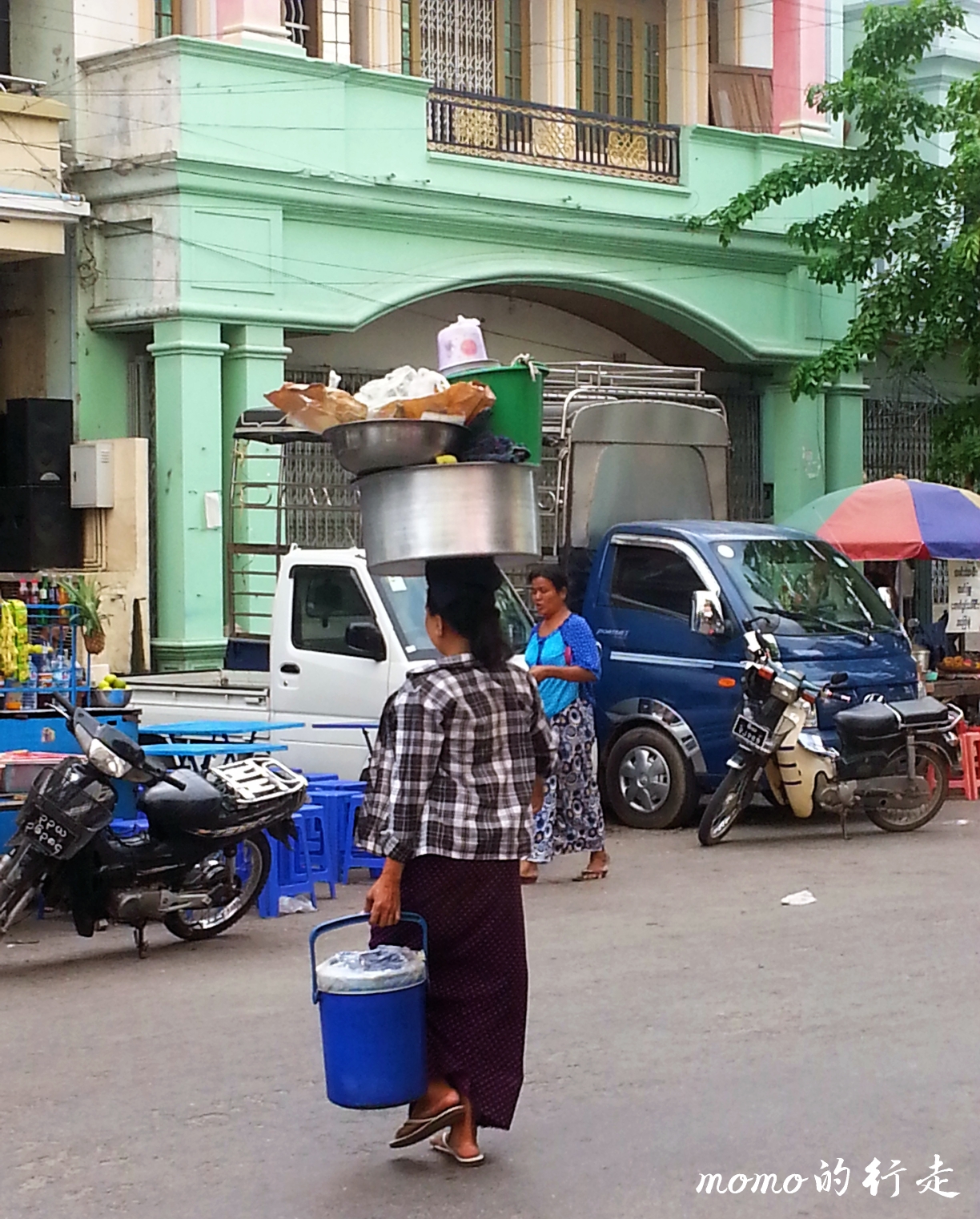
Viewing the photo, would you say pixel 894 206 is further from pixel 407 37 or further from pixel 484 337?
pixel 407 37

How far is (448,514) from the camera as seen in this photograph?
563cm

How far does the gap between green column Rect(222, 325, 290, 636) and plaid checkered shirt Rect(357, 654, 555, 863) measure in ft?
35.3

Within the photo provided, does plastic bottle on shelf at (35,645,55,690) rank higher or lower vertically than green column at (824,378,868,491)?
lower

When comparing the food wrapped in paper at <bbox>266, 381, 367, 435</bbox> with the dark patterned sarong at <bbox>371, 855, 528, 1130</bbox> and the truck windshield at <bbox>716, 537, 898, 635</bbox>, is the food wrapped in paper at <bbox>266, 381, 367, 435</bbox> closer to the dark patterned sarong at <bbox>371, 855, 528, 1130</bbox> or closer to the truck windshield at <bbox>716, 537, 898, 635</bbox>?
the dark patterned sarong at <bbox>371, 855, 528, 1130</bbox>

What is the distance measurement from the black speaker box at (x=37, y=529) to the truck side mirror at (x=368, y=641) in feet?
19.1

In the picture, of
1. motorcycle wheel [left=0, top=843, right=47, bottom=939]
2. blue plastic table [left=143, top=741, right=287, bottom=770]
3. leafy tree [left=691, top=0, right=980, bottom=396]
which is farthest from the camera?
leafy tree [left=691, top=0, right=980, bottom=396]

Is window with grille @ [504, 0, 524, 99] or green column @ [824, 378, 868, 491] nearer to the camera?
window with grille @ [504, 0, 524, 99]

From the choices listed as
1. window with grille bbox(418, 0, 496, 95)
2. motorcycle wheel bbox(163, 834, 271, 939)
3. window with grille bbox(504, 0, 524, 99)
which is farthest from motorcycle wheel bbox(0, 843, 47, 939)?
window with grille bbox(504, 0, 524, 99)

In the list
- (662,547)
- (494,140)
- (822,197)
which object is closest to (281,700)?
(662,547)

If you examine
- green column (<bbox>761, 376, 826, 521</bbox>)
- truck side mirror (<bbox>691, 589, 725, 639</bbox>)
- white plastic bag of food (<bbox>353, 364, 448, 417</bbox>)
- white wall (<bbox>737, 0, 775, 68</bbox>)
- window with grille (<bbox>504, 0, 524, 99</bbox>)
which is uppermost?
white wall (<bbox>737, 0, 775, 68</bbox>)

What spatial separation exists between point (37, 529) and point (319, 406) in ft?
35.4

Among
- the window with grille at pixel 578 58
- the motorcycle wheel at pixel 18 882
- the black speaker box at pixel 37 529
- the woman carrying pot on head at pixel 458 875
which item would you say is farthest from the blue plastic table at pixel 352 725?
the window with grille at pixel 578 58

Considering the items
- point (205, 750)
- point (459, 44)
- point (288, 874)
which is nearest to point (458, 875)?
point (205, 750)

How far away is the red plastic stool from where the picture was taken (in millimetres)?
13648
